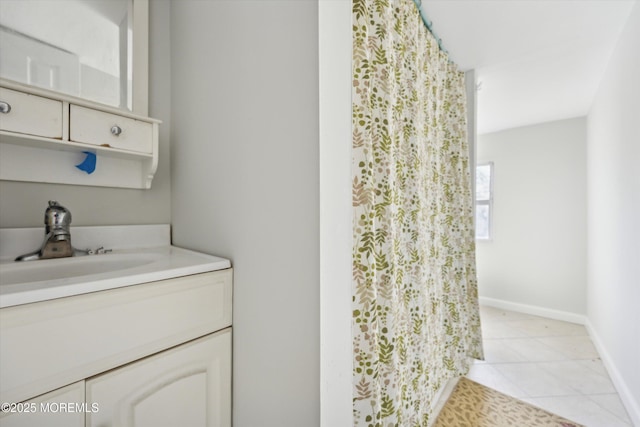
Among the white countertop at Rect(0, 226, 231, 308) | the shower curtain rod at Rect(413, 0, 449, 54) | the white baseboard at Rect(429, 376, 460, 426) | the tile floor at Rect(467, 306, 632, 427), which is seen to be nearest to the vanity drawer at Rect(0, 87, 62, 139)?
the white countertop at Rect(0, 226, 231, 308)

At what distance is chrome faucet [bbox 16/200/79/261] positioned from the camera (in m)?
0.88

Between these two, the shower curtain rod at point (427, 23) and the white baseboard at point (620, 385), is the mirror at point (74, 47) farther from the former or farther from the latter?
the white baseboard at point (620, 385)

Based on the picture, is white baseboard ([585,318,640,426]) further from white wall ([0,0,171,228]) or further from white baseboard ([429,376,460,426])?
white wall ([0,0,171,228])

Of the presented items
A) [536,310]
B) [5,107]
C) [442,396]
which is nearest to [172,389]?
[5,107]

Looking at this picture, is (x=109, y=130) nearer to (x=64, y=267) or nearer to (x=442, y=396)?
(x=64, y=267)

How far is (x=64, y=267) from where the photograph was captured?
2.87ft

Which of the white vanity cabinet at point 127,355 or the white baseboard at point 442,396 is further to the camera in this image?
the white baseboard at point 442,396

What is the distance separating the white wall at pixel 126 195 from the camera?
911 mm

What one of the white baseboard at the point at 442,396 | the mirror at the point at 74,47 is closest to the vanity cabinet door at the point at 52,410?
the mirror at the point at 74,47

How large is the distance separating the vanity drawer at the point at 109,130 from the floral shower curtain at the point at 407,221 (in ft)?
2.75

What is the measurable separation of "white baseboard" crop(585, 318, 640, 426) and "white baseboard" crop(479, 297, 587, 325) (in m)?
0.58

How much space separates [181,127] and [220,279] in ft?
2.41

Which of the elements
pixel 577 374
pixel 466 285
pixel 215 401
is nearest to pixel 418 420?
pixel 215 401

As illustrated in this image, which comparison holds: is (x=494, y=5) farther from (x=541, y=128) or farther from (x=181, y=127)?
(x=541, y=128)
